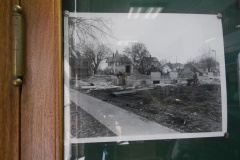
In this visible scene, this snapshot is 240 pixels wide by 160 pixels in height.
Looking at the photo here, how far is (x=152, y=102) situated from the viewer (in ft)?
2.49

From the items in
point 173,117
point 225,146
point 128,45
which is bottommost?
point 225,146

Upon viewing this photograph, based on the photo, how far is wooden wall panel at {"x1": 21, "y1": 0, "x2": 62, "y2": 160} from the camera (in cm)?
63

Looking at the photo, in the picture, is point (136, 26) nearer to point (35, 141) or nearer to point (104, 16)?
point (104, 16)

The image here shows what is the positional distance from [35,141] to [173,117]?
0.43 meters

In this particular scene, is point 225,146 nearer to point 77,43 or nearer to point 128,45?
point 128,45

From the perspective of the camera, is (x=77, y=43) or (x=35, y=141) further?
(x=77, y=43)

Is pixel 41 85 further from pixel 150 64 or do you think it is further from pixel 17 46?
pixel 150 64

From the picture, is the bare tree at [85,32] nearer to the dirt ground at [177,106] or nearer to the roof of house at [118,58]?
the roof of house at [118,58]

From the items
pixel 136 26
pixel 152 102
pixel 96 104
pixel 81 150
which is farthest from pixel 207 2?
pixel 81 150

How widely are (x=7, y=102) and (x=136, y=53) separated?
16.5 inches

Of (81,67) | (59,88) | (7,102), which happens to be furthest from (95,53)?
(7,102)

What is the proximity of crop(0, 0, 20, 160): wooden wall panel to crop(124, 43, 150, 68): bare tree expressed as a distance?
14.1 inches

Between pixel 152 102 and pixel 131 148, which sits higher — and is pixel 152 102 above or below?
above

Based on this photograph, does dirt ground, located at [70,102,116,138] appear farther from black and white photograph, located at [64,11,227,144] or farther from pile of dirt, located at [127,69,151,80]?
pile of dirt, located at [127,69,151,80]
